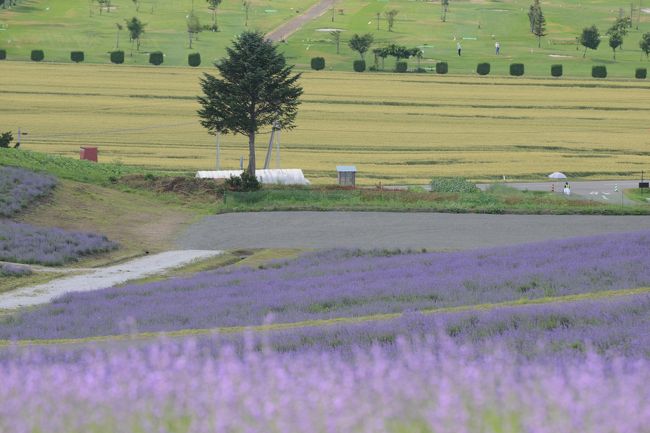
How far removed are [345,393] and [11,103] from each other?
4789 inches

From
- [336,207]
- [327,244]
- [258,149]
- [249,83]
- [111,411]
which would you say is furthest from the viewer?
[258,149]

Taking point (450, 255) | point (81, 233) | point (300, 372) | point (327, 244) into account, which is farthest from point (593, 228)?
point (300, 372)

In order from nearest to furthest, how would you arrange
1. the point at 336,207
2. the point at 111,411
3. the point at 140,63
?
1. the point at 111,411
2. the point at 336,207
3. the point at 140,63

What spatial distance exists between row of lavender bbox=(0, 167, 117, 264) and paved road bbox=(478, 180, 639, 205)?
31877mm

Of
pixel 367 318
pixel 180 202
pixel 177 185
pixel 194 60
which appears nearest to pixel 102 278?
pixel 180 202

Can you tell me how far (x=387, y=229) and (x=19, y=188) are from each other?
61.3ft

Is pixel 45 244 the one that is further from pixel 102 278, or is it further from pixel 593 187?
pixel 593 187

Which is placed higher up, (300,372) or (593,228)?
(300,372)

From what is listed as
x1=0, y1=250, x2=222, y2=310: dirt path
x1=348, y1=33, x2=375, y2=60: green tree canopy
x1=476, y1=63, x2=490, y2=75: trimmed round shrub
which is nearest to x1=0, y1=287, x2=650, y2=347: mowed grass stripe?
x1=0, y1=250, x2=222, y2=310: dirt path

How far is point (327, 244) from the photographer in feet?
146

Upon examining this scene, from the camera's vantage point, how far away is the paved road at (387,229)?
44.5 metres

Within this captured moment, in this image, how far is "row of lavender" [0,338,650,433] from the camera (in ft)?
17.4

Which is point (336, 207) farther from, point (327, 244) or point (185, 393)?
point (185, 393)

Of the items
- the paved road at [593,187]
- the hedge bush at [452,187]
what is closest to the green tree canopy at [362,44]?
the paved road at [593,187]
